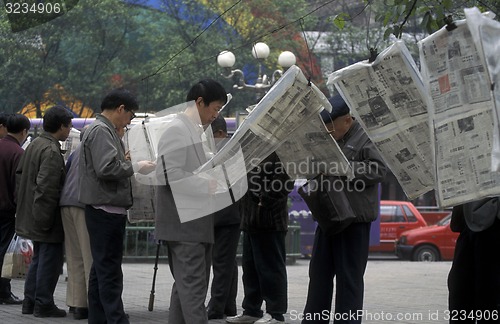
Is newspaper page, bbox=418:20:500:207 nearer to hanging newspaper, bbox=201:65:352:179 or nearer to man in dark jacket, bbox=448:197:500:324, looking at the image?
hanging newspaper, bbox=201:65:352:179

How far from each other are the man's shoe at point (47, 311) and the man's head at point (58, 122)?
1.59 m

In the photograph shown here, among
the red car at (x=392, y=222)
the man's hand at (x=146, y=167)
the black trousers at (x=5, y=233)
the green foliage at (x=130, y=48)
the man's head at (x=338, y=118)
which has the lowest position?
the black trousers at (x=5, y=233)

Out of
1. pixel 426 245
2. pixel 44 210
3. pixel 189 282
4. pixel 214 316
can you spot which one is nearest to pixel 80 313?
pixel 44 210

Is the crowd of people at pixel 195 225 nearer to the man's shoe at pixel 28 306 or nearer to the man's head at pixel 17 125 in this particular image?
the man's shoe at pixel 28 306

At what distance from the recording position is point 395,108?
18.3 ft

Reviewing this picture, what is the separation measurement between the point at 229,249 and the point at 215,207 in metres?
2.16

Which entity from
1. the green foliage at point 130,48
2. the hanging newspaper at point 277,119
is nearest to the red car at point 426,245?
the green foliage at point 130,48

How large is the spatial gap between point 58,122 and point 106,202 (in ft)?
7.41


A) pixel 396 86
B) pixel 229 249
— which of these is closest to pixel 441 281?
pixel 229 249

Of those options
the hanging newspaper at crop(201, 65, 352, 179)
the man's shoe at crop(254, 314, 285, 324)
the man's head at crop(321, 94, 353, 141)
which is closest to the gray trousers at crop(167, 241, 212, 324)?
the hanging newspaper at crop(201, 65, 352, 179)

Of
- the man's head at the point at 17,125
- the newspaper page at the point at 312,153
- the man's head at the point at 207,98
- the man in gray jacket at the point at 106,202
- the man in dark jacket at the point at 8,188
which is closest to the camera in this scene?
the newspaper page at the point at 312,153

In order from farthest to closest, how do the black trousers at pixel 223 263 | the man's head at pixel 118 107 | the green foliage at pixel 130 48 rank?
the green foliage at pixel 130 48
the black trousers at pixel 223 263
the man's head at pixel 118 107

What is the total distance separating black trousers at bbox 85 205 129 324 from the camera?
7.17 meters

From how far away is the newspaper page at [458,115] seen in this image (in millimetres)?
4859
